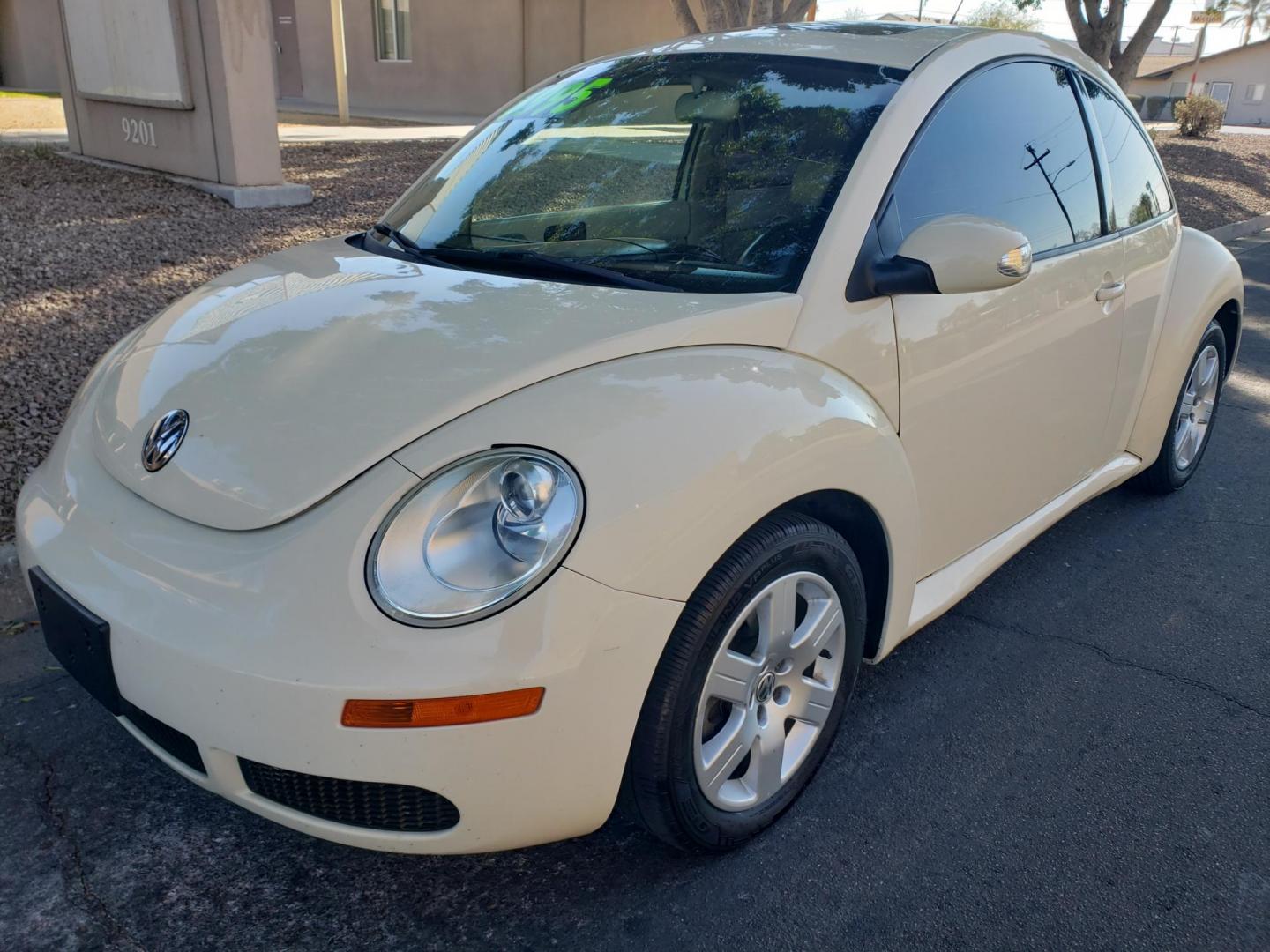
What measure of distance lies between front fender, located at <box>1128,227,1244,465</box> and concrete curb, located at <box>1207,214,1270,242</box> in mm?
7936

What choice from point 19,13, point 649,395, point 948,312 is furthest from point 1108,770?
point 19,13

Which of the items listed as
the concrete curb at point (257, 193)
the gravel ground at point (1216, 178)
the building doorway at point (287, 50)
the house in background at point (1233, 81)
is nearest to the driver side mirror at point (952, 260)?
the concrete curb at point (257, 193)

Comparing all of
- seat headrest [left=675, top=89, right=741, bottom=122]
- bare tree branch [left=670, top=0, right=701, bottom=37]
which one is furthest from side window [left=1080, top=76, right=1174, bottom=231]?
bare tree branch [left=670, top=0, right=701, bottom=37]

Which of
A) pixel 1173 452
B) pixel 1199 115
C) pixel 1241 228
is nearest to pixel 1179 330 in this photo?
pixel 1173 452

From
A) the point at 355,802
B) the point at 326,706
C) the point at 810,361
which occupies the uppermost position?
the point at 810,361

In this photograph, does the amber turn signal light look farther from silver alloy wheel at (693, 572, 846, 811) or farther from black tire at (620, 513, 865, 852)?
silver alloy wheel at (693, 572, 846, 811)

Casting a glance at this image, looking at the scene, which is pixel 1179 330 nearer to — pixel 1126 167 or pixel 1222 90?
pixel 1126 167

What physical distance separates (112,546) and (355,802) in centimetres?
71

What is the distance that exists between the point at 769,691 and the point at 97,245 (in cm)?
561

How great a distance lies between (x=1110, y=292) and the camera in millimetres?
3283

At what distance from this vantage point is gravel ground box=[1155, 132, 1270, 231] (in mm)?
12148

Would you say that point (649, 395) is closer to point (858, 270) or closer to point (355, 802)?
point (858, 270)

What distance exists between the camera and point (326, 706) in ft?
5.76

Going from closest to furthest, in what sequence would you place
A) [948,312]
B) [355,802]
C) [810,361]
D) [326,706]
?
[326,706] < [355,802] < [810,361] < [948,312]
